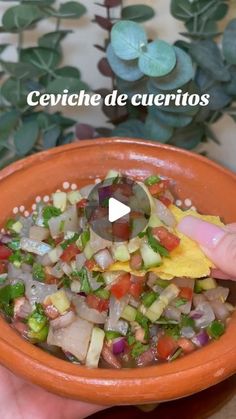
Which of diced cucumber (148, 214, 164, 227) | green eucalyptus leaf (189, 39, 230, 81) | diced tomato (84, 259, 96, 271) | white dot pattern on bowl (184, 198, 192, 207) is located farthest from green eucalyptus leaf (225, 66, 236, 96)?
diced tomato (84, 259, 96, 271)

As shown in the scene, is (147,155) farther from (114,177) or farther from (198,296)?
(198,296)

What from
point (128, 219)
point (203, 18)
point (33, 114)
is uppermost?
point (203, 18)

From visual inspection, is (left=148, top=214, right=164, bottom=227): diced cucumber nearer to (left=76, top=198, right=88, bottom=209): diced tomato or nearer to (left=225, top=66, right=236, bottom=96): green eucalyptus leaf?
(left=76, top=198, right=88, bottom=209): diced tomato

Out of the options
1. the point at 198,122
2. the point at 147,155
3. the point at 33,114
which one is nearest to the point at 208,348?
the point at 147,155

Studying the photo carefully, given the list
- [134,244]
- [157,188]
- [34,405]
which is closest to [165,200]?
[157,188]

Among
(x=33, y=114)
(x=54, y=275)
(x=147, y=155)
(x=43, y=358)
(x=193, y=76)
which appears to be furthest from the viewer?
(x=33, y=114)

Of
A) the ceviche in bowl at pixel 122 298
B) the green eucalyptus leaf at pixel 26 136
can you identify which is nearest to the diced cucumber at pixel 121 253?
the ceviche in bowl at pixel 122 298

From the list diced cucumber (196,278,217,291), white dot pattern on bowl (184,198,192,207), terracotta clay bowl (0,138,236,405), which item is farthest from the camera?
white dot pattern on bowl (184,198,192,207)
